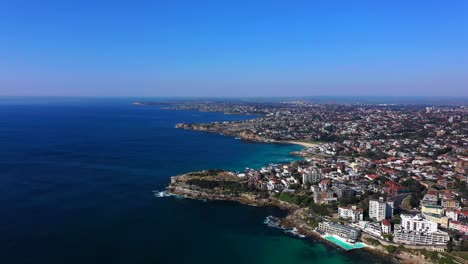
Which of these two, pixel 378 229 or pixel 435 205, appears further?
pixel 435 205

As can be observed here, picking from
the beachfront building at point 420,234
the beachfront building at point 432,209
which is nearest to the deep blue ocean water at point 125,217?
the beachfront building at point 420,234

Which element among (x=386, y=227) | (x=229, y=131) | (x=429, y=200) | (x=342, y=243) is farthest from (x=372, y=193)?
(x=229, y=131)

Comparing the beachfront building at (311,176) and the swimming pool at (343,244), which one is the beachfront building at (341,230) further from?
the beachfront building at (311,176)

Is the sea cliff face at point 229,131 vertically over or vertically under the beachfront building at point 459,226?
over

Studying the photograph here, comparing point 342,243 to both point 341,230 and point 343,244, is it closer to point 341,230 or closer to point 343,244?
point 343,244

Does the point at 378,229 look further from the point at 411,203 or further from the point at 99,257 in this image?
the point at 99,257

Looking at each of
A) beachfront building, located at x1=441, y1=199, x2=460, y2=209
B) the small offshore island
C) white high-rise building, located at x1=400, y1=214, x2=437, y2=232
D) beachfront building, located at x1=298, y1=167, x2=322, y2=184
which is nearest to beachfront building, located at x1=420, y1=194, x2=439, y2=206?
the small offshore island

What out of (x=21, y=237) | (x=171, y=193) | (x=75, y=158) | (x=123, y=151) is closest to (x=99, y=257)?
(x=21, y=237)
